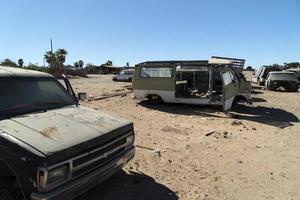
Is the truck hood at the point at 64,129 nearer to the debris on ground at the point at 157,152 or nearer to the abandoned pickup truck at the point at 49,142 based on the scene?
the abandoned pickup truck at the point at 49,142

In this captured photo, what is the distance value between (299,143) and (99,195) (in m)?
5.86

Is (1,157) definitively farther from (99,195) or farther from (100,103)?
(100,103)

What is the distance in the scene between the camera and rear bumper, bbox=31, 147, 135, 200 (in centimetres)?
357

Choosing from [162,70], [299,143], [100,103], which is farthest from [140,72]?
[299,143]

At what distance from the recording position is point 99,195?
16.5ft

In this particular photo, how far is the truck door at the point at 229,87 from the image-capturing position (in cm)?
1292

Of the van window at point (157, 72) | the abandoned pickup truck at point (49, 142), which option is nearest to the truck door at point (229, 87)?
the van window at point (157, 72)

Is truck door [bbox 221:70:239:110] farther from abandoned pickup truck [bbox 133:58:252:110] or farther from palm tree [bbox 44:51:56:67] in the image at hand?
palm tree [bbox 44:51:56:67]

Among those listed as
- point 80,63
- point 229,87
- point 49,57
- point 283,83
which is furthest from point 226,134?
point 80,63

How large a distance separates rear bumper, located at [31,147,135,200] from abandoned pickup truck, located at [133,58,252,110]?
9.15 m

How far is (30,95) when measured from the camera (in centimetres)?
505

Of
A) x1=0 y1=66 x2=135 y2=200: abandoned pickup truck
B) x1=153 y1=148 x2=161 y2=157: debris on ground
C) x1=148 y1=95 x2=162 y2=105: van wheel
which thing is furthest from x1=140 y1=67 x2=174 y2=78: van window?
x1=0 y1=66 x2=135 y2=200: abandoned pickup truck

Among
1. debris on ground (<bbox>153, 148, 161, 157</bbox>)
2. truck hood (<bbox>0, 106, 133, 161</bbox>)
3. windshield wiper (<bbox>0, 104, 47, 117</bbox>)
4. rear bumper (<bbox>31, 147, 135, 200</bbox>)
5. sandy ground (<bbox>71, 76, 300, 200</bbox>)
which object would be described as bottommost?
sandy ground (<bbox>71, 76, 300, 200</bbox>)

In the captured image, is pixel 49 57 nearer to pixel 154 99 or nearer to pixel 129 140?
pixel 154 99
